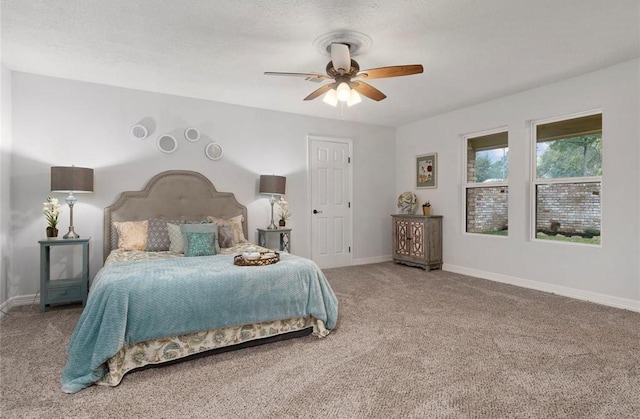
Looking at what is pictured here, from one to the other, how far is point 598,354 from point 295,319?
7.30ft

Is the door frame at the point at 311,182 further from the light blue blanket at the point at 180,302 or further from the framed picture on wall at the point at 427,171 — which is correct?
the light blue blanket at the point at 180,302

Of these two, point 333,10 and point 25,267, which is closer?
point 333,10

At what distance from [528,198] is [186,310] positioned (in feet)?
14.0

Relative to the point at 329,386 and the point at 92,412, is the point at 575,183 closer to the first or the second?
the point at 329,386

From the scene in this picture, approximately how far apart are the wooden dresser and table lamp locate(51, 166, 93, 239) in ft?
14.7

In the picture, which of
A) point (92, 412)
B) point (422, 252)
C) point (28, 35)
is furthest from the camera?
point (422, 252)

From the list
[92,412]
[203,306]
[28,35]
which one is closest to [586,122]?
[203,306]

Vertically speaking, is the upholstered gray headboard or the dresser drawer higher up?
the upholstered gray headboard

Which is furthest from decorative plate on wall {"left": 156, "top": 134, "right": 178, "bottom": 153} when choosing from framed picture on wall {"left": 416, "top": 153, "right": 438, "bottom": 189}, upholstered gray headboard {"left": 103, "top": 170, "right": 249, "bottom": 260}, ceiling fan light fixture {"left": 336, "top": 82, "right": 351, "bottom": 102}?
framed picture on wall {"left": 416, "top": 153, "right": 438, "bottom": 189}

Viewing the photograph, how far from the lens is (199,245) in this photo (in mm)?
3557

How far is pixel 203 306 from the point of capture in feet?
7.91

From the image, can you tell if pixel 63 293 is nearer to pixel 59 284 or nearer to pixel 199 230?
pixel 59 284

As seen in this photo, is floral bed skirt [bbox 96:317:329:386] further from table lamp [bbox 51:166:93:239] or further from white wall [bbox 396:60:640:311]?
white wall [bbox 396:60:640:311]

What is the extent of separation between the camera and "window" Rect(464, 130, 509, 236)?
487cm
